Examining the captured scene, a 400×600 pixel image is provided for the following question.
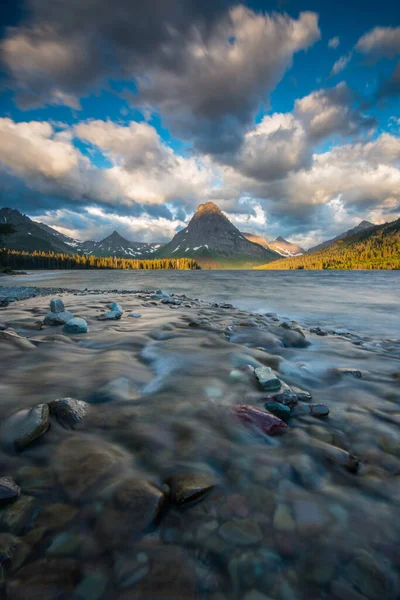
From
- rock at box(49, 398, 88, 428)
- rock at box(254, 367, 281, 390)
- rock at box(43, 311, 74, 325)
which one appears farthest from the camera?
rock at box(43, 311, 74, 325)

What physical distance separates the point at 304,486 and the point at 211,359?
3.13 meters

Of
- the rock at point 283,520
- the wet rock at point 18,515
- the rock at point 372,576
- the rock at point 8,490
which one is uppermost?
the rock at point 8,490

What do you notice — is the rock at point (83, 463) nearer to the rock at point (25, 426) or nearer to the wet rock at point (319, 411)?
the rock at point (25, 426)

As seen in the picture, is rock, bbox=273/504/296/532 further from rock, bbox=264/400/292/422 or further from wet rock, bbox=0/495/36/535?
wet rock, bbox=0/495/36/535

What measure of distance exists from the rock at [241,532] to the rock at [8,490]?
142 centimetres

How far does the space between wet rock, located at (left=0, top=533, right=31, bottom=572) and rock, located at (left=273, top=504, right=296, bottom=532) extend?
1535 mm

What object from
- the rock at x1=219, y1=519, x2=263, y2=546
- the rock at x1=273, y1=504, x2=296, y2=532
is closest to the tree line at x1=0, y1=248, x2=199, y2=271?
the rock at x1=219, y1=519, x2=263, y2=546

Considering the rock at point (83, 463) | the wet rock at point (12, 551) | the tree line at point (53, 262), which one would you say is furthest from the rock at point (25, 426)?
the tree line at point (53, 262)

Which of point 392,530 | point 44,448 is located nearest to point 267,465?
point 392,530

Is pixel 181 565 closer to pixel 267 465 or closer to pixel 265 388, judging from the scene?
pixel 267 465

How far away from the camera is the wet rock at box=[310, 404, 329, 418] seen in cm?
345

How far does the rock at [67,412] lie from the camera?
287 cm

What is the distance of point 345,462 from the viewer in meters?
2.57

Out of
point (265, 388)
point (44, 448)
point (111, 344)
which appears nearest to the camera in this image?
point (44, 448)
